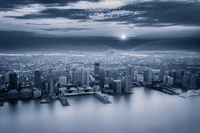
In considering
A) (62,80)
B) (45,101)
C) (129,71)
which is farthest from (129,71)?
(45,101)

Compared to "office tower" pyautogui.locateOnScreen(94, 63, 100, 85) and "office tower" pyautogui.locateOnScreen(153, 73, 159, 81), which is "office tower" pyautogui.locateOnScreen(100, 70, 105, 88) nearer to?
"office tower" pyautogui.locateOnScreen(94, 63, 100, 85)

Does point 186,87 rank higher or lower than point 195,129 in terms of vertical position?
higher

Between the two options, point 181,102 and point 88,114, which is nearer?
point 88,114

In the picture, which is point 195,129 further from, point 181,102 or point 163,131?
point 181,102

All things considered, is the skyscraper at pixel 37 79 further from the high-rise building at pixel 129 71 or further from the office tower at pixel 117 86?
the high-rise building at pixel 129 71

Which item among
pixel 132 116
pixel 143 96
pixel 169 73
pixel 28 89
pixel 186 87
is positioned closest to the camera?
pixel 132 116

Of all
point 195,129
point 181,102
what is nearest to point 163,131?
point 195,129

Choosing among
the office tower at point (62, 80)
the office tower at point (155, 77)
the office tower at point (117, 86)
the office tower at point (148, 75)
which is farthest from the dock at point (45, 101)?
the office tower at point (155, 77)

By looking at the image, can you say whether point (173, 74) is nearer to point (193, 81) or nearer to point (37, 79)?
point (193, 81)
